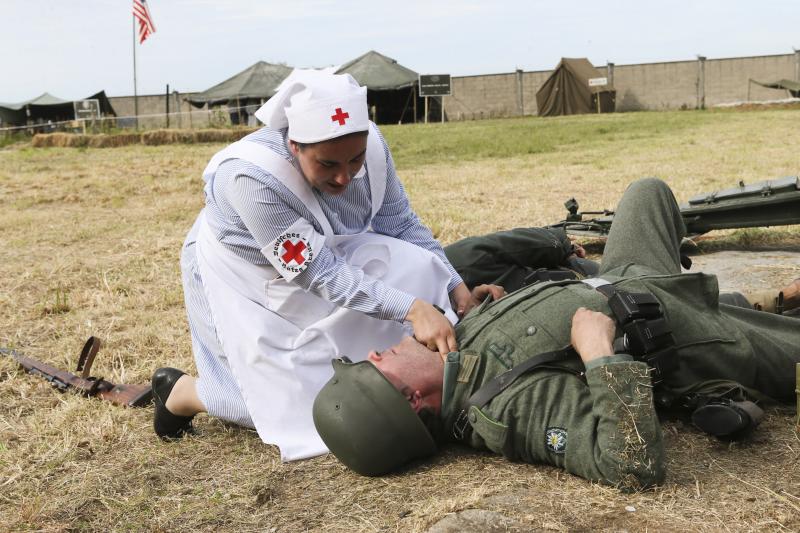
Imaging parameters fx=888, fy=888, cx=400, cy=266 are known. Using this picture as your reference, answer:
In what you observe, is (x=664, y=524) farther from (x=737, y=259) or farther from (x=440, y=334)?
(x=737, y=259)

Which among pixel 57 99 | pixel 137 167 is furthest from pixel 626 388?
pixel 57 99

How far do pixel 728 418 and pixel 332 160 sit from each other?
1.67 meters

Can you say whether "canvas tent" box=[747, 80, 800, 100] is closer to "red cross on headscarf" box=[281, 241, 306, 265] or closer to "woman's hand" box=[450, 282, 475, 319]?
"woman's hand" box=[450, 282, 475, 319]

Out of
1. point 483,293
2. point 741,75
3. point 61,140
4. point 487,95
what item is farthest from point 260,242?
point 741,75

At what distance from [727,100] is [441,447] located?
36.9 meters

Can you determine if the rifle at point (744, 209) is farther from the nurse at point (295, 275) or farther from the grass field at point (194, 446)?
the nurse at point (295, 275)

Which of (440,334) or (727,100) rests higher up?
(727,100)

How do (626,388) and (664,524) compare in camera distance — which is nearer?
(664,524)

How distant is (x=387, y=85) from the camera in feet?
116

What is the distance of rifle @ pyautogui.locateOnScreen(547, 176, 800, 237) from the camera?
19.2 feet

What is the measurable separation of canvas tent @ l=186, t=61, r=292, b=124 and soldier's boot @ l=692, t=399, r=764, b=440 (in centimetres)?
3300

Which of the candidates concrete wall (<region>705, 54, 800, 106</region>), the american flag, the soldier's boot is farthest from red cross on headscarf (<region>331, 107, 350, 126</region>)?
concrete wall (<region>705, 54, 800, 106</region>)

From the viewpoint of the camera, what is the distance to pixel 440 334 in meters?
3.14

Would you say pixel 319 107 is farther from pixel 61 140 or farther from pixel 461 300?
pixel 61 140
